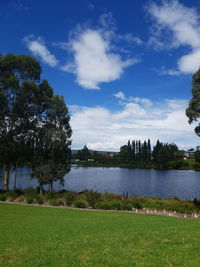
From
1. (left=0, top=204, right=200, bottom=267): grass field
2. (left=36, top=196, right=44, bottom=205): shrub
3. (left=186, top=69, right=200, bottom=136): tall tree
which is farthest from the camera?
(left=36, top=196, right=44, bottom=205): shrub

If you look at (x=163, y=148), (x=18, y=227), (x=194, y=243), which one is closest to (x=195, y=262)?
(x=194, y=243)

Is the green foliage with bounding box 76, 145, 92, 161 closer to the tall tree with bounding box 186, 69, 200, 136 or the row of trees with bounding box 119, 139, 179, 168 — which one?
the row of trees with bounding box 119, 139, 179, 168

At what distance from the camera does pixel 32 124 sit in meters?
26.0

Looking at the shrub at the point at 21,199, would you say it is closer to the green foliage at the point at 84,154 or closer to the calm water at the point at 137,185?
the calm water at the point at 137,185

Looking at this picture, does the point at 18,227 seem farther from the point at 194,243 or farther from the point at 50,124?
the point at 50,124

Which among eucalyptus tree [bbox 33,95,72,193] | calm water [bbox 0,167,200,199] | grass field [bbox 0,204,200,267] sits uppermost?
eucalyptus tree [bbox 33,95,72,193]

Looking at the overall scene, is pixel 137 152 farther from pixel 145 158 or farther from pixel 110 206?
pixel 110 206

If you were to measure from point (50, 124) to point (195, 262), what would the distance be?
22.4m

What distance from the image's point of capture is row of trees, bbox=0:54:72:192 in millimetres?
24453

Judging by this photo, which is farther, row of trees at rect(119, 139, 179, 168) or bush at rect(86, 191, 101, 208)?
row of trees at rect(119, 139, 179, 168)

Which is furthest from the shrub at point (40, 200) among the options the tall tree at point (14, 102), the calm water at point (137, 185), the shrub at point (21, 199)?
the calm water at point (137, 185)

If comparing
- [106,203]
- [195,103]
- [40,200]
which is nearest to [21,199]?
[40,200]

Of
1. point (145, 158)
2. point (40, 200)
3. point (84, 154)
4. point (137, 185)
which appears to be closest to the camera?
point (40, 200)

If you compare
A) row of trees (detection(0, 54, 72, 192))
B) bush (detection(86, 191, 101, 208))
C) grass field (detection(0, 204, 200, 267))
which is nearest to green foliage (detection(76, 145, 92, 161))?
row of trees (detection(0, 54, 72, 192))
